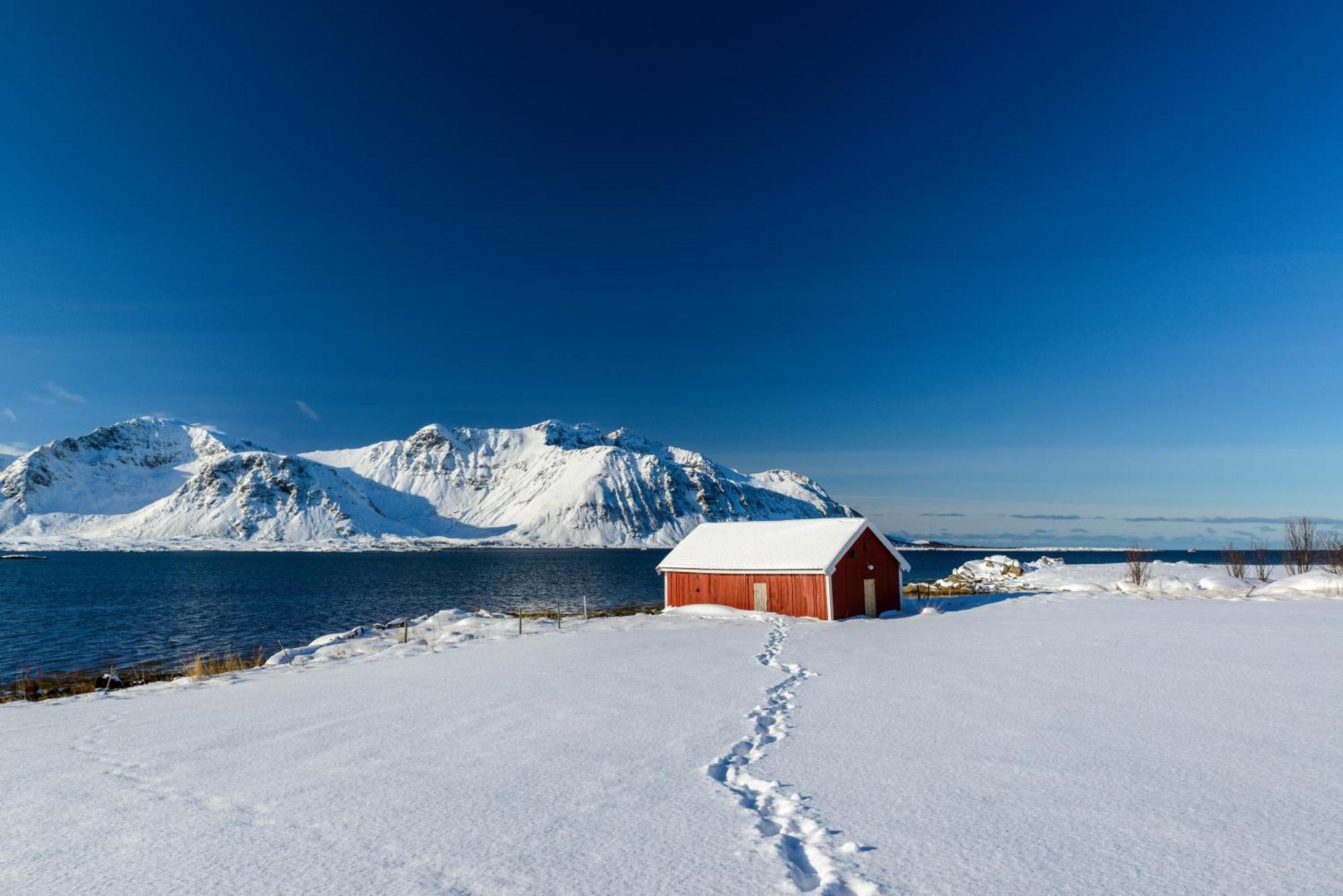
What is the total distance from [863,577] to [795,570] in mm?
4382

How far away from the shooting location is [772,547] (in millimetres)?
38688

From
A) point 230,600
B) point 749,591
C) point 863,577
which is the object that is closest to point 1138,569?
point 863,577

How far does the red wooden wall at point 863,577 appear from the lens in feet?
116

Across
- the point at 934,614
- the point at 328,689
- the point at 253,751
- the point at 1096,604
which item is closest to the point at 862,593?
the point at 934,614

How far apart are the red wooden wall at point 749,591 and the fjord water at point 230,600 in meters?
20.1

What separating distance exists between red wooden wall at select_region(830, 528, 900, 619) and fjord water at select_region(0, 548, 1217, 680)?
25582 millimetres

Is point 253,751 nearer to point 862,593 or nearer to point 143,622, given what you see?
point 862,593

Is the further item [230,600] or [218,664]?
[230,600]

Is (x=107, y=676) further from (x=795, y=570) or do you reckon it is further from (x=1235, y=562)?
(x=1235, y=562)

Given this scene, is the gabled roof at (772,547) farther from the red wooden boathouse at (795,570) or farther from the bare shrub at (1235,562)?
the bare shrub at (1235,562)

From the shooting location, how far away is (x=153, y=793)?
8.41 metres

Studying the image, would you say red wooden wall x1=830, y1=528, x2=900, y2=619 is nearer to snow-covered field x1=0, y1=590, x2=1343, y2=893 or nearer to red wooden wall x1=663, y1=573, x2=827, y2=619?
red wooden wall x1=663, y1=573, x2=827, y2=619

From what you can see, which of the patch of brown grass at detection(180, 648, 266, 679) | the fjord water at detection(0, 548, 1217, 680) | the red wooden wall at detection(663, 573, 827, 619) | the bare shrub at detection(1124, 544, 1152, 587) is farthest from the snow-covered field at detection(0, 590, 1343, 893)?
the bare shrub at detection(1124, 544, 1152, 587)

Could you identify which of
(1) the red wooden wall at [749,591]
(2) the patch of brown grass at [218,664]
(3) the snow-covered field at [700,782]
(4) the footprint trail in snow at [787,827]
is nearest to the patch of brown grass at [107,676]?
(2) the patch of brown grass at [218,664]
